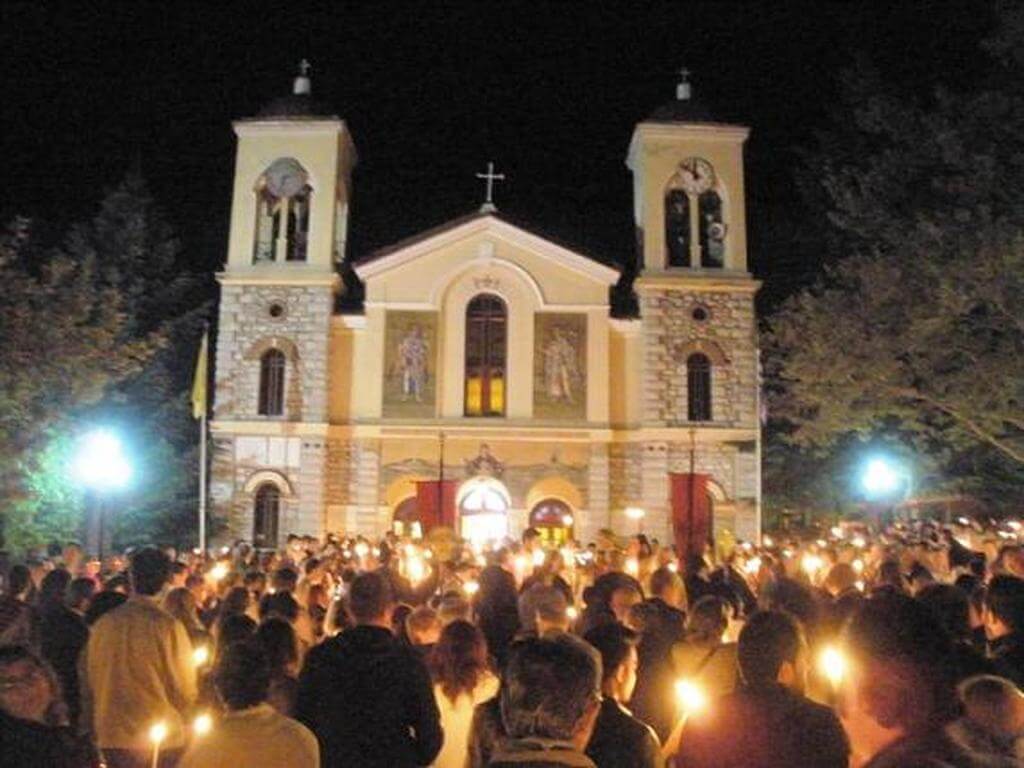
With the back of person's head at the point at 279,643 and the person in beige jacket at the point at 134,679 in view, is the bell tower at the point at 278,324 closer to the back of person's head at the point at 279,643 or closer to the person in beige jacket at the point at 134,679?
the person in beige jacket at the point at 134,679

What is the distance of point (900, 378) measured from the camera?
80.0ft

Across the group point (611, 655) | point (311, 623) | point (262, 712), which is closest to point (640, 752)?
point (611, 655)

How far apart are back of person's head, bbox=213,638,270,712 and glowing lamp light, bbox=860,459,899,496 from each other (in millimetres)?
26449

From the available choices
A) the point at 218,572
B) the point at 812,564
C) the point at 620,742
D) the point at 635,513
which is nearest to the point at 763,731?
the point at 620,742

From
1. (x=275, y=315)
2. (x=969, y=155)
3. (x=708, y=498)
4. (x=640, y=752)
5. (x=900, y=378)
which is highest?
(x=969, y=155)

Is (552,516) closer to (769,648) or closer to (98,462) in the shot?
(98,462)

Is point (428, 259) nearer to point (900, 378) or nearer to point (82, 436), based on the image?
point (82, 436)

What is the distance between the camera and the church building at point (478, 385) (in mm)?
30688

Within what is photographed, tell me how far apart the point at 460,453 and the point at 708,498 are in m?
6.98

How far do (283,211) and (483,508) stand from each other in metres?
10.6

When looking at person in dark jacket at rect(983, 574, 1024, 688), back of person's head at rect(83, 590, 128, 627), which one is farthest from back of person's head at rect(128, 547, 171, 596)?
person in dark jacket at rect(983, 574, 1024, 688)

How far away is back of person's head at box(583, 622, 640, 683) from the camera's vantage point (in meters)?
4.82

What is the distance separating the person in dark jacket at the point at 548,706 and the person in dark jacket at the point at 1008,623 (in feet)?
10.6

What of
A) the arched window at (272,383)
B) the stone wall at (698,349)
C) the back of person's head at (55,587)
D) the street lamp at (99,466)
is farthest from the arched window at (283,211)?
the back of person's head at (55,587)
